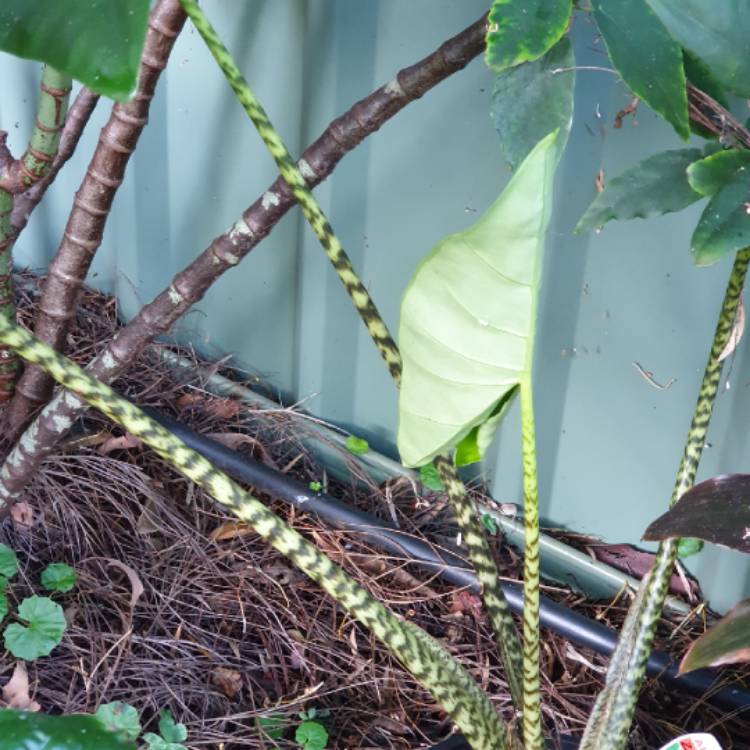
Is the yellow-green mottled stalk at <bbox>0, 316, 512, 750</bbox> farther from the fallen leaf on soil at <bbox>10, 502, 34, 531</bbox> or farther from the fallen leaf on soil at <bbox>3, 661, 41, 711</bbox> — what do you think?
the fallen leaf on soil at <bbox>10, 502, 34, 531</bbox>

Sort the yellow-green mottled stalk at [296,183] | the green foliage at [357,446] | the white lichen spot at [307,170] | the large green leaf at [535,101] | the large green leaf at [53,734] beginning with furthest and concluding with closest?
the green foliage at [357,446] → the white lichen spot at [307,170] → the yellow-green mottled stalk at [296,183] → the large green leaf at [535,101] → the large green leaf at [53,734]

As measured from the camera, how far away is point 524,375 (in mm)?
622

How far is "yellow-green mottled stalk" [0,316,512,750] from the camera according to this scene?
70 cm

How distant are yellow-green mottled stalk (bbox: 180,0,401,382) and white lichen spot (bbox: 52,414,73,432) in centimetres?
48

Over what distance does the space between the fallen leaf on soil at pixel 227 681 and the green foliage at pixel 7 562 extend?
0.29 metres

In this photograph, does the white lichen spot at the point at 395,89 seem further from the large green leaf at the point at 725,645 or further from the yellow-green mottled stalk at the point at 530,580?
the large green leaf at the point at 725,645

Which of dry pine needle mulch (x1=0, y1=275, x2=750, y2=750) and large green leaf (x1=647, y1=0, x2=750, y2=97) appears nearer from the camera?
large green leaf (x1=647, y1=0, x2=750, y2=97)

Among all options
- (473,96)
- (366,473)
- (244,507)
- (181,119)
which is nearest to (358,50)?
(473,96)

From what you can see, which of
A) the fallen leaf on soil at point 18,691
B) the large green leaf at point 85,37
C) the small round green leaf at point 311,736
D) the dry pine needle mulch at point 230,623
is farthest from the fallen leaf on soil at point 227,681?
the large green leaf at point 85,37

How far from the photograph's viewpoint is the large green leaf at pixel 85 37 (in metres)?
0.52

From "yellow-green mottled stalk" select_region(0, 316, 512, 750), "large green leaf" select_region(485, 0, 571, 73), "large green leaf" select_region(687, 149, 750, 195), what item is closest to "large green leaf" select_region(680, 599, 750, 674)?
"yellow-green mottled stalk" select_region(0, 316, 512, 750)

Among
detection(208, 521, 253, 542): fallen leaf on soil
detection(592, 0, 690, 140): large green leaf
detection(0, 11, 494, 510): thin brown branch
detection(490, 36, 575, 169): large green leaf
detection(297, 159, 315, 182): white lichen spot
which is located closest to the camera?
detection(592, 0, 690, 140): large green leaf

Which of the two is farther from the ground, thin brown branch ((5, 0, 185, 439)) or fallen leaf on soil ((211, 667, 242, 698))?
thin brown branch ((5, 0, 185, 439))

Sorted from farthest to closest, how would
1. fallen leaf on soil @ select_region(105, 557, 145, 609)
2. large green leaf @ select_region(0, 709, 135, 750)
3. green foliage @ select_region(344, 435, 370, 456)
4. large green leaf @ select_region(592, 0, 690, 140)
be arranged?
green foliage @ select_region(344, 435, 370, 456)
fallen leaf on soil @ select_region(105, 557, 145, 609)
large green leaf @ select_region(592, 0, 690, 140)
large green leaf @ select_region(0, 709, 135, 750)
